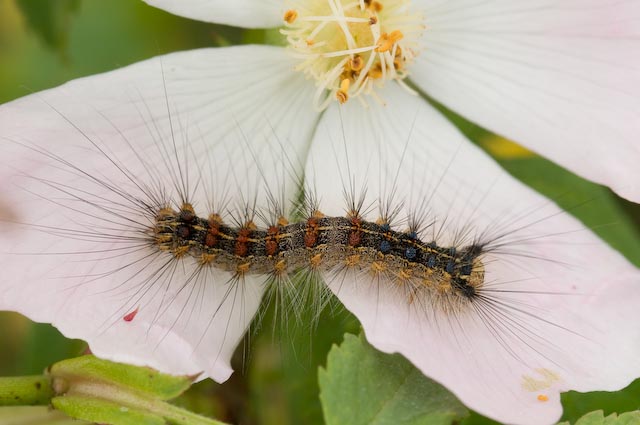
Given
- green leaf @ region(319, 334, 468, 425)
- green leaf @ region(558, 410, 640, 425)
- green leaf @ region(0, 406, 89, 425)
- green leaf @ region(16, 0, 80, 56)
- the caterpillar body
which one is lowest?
green leaf @ region(558, 410, 640, 425)

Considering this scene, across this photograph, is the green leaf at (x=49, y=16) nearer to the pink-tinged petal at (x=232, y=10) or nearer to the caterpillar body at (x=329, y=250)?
the pink-tinged petal at (x=232, y=10)

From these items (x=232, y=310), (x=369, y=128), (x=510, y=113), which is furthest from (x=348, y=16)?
(x=232, y=310)

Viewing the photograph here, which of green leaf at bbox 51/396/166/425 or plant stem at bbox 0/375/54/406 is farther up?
plant stem at bbox 0/375/54/406

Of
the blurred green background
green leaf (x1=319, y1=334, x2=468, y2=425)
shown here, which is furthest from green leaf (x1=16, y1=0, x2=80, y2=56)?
green leaf (x1=319, y1=334, x2=468, y2=425)

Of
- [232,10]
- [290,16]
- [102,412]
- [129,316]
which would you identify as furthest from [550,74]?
[102,412]

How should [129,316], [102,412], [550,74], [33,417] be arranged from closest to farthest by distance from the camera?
1. [102,412]
2. [129,316]
3. [33,417]
4. [550,74]

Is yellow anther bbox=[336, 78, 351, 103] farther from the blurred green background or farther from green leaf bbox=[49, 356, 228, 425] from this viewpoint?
green leaf bbox=[49, 356, 228, 425]

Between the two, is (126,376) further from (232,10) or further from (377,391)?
(232,10)

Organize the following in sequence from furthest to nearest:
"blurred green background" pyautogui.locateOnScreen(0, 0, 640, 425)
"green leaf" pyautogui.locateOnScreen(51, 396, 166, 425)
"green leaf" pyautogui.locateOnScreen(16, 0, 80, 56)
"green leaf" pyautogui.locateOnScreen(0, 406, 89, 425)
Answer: "green leaf" pyautogui.locateOnScreen(16, 0, 80, 56), "blurred green background" pyautogui.locateOnScreen(0, 0, 640, 425), "green leaf" pyautogui.locateOnScreen(0, 406, 89, 425), "green leaf" pyautogui.locateOnScreen(51, 396, 166, 425)
